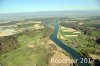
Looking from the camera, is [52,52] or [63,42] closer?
[52,52]

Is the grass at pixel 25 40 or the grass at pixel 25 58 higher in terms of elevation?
the grass at pixel 25 58

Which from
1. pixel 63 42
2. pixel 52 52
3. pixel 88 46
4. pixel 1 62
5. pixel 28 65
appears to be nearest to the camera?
pixel 28 65

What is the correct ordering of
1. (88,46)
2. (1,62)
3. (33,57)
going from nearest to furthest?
(1,62), (33,57), (88,46)

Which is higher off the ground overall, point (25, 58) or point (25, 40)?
point (25, 58)

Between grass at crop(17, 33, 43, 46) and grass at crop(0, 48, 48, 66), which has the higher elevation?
grass at crop(0, 48, 48, 66)

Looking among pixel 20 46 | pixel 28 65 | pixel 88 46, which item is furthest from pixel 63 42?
pixel 28 65

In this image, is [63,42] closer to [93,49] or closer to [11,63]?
[93,49]

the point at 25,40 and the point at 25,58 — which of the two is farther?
the point at 25,40

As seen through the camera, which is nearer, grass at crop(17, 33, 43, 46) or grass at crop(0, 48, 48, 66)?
grass at crop(0, 48, 48, 66)

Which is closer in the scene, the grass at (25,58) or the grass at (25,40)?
the grass at (25,58)
